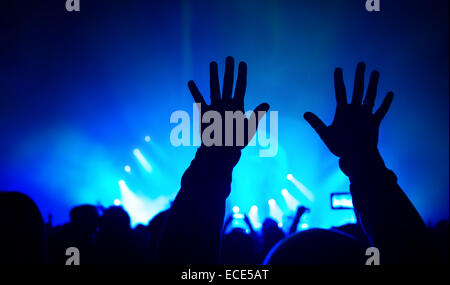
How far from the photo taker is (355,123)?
3.22 ft

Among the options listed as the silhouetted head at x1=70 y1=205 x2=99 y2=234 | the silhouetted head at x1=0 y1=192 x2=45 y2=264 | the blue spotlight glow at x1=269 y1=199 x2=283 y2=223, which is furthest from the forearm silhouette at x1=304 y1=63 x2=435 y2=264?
the blue spotlight glow at x1=269 y1=199 x2=283 y2=223

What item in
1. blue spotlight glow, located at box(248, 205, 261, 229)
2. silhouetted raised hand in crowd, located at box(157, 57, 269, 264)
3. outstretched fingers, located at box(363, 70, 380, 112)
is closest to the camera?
silhouetted raised hand in crowd, located at box(157, 57, 269, 264)

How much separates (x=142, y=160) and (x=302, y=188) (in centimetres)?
803

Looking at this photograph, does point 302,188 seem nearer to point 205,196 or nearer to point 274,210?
point 274,210

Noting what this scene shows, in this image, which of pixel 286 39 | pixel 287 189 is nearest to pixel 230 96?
pixel 286 39

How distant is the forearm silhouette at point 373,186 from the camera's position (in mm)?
754

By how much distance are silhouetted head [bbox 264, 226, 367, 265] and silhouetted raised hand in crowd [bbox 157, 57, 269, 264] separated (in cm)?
20

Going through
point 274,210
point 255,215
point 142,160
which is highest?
point 142,160

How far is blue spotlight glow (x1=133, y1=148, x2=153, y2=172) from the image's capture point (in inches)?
474

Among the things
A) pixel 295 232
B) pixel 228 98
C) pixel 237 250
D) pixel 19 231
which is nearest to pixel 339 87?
pixel 228 98

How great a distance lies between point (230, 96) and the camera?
3.10 ft

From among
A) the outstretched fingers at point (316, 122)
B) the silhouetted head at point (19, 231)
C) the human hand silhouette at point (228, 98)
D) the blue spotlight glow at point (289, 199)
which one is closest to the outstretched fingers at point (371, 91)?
the outstretched fingers at point (316, 122)

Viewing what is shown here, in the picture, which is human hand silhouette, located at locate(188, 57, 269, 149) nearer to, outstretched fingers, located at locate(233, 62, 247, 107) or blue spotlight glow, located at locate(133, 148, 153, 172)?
outstretched fingers, located at locate(233, 62, 247, 107)

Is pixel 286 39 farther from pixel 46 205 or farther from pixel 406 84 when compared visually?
pixel 46 205
